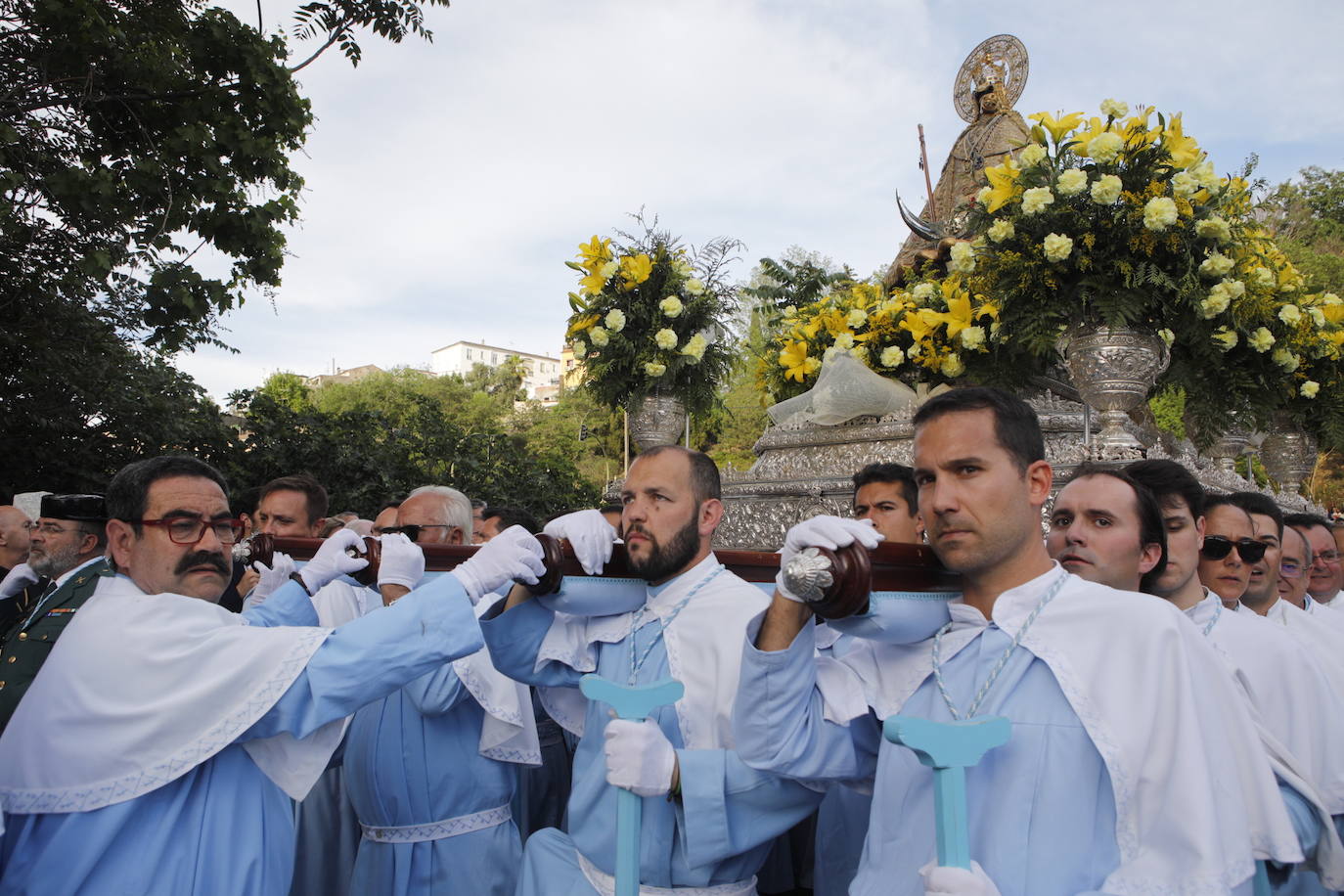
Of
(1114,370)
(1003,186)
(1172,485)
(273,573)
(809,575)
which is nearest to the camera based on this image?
(809,575)

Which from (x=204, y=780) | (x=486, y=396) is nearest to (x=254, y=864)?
(x=204, y=780)

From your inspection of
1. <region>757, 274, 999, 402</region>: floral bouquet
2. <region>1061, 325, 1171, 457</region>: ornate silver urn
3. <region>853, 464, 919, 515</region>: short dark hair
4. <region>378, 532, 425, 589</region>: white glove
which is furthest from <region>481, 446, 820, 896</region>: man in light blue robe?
<region>757, 274, 999, 402</region>: floral bouquet

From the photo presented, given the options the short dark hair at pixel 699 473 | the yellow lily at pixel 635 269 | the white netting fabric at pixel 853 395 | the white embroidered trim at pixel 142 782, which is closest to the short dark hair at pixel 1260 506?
the short dark hair at pixel 699 473

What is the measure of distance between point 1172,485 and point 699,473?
1.82 meters

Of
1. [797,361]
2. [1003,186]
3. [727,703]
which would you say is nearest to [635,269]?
[797,361]

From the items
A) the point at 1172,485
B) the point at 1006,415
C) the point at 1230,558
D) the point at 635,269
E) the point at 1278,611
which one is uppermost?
the point at 635,269

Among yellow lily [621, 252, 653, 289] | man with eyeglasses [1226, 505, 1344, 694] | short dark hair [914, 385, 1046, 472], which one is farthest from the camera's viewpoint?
yellow lily [621, 252, 653, 289]

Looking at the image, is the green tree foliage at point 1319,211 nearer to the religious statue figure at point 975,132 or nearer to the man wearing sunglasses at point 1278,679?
the religious statue figure at point 975,132

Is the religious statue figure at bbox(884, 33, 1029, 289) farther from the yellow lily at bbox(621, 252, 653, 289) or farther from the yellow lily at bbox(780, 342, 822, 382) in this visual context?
the yellow lily at bbox(621, 252, 653, 289)

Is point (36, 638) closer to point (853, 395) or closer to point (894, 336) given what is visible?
point (853, 395)

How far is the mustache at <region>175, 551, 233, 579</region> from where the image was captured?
3.10 metres

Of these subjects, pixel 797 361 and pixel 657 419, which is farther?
pixel 797 361

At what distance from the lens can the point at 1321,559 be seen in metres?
5.62

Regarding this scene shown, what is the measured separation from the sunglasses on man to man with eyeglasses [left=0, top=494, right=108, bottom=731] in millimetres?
4353
